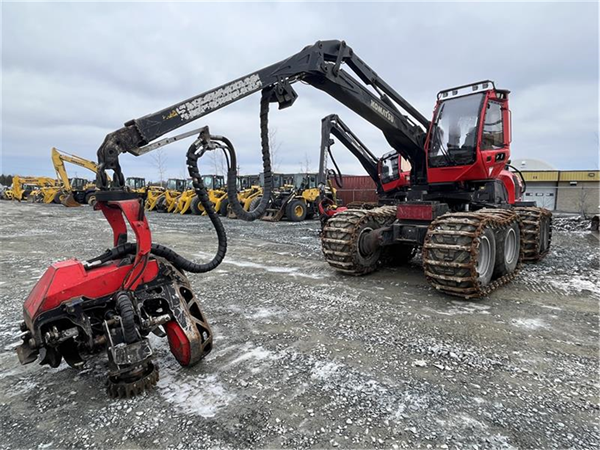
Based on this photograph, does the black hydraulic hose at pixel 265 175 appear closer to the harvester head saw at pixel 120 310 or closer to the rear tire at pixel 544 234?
the harvester head saw at pixel 120 310

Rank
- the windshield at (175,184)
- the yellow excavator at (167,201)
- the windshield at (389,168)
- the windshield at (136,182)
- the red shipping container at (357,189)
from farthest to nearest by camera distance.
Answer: the windshield at (136,182) < the windshield at (175,184) < the red shipping container at (357,189) < the yellow excavator at (167,201) < the windshield at (389,168)

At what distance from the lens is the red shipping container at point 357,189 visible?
76.3 feet

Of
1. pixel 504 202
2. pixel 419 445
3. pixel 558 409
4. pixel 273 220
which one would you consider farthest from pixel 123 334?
pixel 273 220

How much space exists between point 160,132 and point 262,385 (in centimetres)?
239

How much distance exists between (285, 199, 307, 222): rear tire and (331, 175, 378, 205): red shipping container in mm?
7485

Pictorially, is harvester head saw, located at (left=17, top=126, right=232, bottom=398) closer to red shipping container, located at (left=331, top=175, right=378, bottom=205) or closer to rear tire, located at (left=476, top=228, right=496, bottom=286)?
rear tire, located at (left=476, top=228, right=496, bottom=286)

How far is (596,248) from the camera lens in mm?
8508

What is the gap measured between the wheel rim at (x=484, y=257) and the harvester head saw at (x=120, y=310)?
3.72 metres

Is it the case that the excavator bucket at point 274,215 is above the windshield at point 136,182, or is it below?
below

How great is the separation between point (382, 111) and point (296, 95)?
1.98 metres

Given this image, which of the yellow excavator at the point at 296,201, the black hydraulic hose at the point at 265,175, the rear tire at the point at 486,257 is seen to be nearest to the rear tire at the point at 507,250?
the rear tire at the point at 486,257

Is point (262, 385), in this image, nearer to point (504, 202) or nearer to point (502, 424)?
point (502, 424)

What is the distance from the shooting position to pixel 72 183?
29984 mm

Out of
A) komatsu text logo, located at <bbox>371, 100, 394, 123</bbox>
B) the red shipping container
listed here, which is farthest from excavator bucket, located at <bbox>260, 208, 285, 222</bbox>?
komatsu text logo, located at <bbox>371, 100, 394, 123</bbox>
